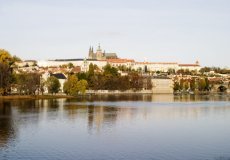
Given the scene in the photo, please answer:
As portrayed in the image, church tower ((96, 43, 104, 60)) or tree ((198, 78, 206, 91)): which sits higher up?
church tower ((96, 43, 104, 60))

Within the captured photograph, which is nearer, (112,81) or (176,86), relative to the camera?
(112,81)

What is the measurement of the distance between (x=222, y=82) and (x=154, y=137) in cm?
12551

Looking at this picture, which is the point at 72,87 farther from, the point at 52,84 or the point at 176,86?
the point at 176,86

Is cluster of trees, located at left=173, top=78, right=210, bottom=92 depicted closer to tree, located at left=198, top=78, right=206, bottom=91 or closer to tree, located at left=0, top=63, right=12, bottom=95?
tree, located at left=198, top=78, right=206, bottom=91

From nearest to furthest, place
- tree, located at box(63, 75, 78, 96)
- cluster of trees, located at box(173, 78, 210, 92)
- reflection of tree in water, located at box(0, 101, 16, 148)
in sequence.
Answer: reflection of tree in water, located at box(0, 101, 16, 148) < tree, located at box(63, 75, 78, 96) < cluster of trees, located at box(173, 78, 210, 92)

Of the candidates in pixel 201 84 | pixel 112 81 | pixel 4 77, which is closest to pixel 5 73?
pixel 4 77

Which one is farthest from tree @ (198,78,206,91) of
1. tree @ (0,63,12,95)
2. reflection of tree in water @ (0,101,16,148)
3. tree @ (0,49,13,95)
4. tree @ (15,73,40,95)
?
reflection of tree in water @ (0,101,16,148)

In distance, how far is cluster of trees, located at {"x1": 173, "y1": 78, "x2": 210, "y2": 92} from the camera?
437 ft

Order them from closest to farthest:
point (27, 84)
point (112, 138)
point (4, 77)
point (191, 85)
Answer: point (112, 138), point (4, 77), point (27, 84), point (191, 85)

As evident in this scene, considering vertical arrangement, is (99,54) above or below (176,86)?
above

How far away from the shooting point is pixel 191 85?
135750 millimetres

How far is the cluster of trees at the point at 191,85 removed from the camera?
133m

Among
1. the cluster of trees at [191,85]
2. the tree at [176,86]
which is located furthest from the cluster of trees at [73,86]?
the cluster of trees at [191,85]

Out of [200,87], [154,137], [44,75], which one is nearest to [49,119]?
[154,137]
